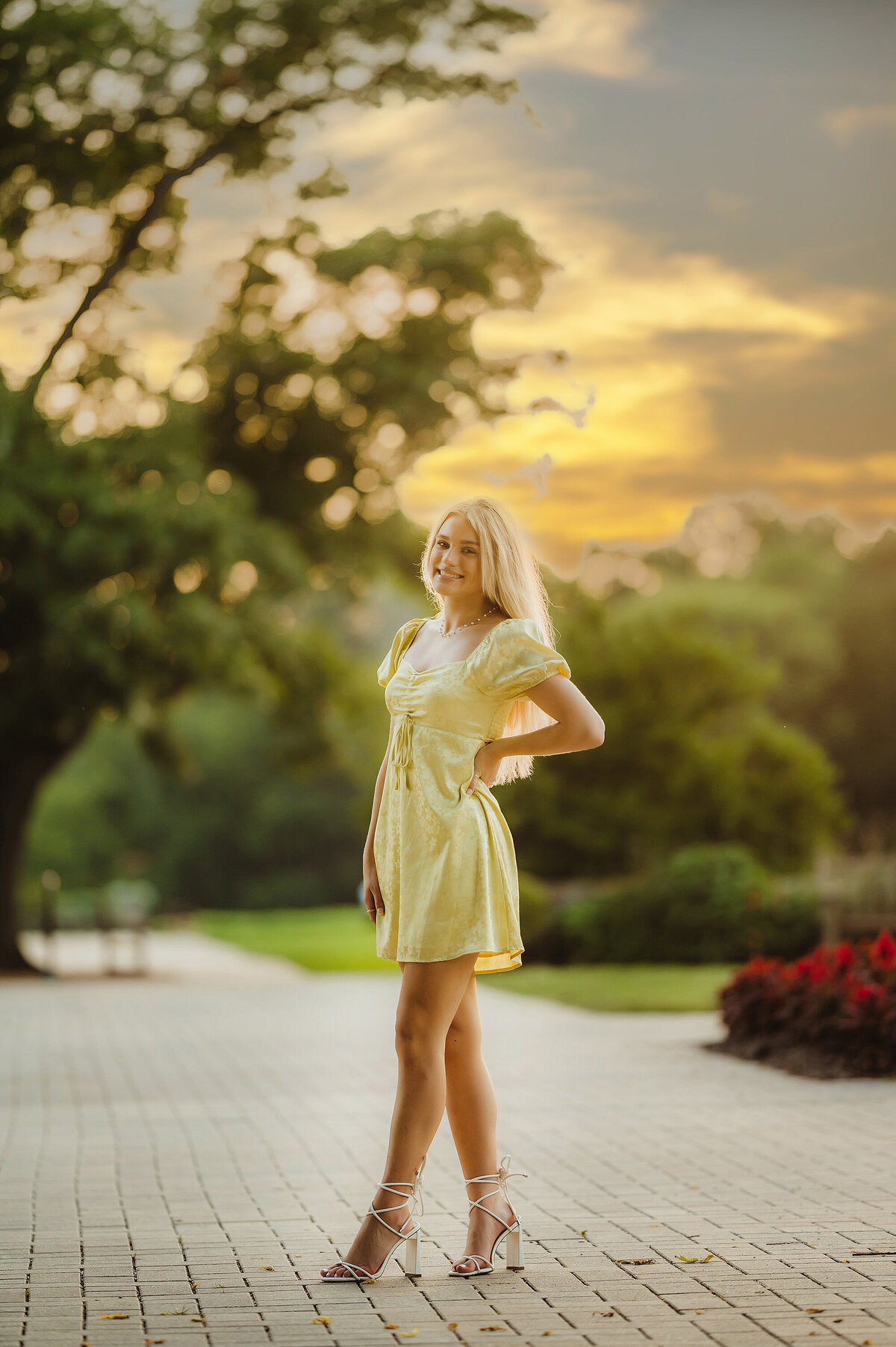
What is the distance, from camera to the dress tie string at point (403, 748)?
16.4ft

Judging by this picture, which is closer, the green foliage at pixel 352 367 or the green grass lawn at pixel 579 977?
the green grass lawn at pixel 579 977

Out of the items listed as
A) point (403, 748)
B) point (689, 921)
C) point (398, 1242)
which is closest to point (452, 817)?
point (403, 748)

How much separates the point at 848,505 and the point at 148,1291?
39540mm

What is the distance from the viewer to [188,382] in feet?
75.2

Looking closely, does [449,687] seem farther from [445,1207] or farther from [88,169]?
[88,169]

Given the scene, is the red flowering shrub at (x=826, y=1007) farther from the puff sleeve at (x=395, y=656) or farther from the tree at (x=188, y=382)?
the tree at (x=188, y=382)

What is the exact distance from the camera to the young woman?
4.91m

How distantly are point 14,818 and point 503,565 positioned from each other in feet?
63.6

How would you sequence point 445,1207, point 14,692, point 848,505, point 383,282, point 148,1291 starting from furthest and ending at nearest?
1. point 848,505
2. point 383,282
3. point 14,692
4. point 445,1207
5. point 148,1291

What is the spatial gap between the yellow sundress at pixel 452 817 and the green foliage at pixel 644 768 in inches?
761

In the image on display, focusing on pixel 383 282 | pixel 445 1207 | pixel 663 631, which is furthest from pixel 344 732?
pixel 445 1207

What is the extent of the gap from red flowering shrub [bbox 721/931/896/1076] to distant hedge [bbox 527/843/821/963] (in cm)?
852

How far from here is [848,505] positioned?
42406 mm

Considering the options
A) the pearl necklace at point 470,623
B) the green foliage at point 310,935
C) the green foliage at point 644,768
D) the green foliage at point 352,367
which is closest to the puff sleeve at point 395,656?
the pearl necklace at point 470,623
